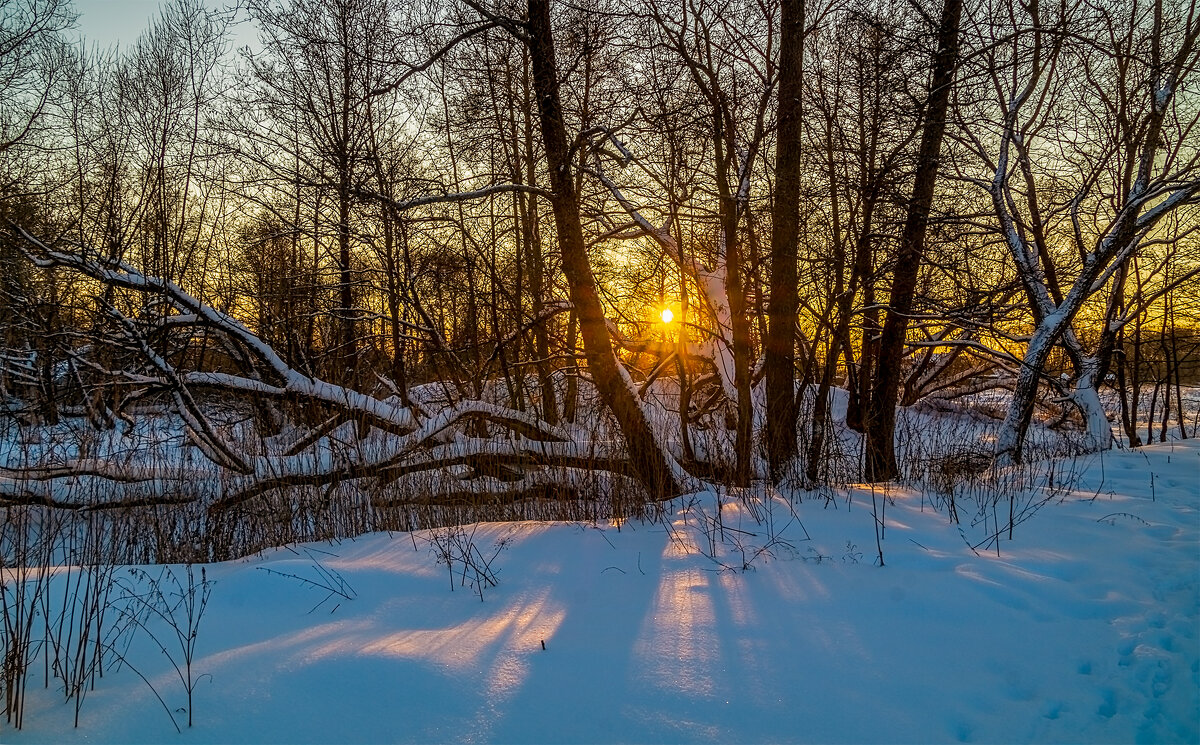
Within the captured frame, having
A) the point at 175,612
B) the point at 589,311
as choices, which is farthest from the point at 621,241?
the point at 175,612

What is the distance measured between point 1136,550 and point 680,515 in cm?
287

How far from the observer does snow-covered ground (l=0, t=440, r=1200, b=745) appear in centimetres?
210

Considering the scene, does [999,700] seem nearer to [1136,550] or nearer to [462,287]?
[1136,550]

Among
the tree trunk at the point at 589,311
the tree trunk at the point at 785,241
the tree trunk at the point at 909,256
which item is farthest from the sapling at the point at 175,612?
the tree trunk at the point at 909,256

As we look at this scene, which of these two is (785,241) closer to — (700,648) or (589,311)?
(589,311)

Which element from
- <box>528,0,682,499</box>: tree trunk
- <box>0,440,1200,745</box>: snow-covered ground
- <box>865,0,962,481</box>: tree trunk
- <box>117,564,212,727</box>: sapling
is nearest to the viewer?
<box>0,440,1200,745</box>: snow-covered ground

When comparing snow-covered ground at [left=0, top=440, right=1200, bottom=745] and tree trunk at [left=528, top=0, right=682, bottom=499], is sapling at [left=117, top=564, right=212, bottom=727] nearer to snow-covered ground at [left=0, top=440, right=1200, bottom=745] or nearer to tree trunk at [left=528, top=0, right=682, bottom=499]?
snow-covered ground at [left=0, top=440, right=1200, bottom=745]

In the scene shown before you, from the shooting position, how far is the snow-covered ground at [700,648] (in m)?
2.10

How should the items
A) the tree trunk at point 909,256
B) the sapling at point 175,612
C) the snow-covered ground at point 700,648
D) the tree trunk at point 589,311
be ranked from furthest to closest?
the tree trunk at point 909,256, the tree trunk at point 589,311, the sapling at point 175,612, the snow-covered ground at point 700,648

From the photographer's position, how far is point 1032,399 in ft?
26.5

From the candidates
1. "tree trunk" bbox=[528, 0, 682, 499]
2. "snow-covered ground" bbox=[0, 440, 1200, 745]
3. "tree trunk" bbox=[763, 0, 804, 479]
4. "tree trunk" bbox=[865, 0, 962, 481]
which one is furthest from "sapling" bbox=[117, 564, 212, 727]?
"tree trunk" bbox=[865, 0, 962, 481]

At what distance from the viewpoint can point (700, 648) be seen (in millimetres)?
2611

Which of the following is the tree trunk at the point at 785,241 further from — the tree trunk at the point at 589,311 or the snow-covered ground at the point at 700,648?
the snow-covered ground at the point at 700,648

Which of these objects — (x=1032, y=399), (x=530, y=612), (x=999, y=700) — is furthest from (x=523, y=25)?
(x=1032, y=399)
